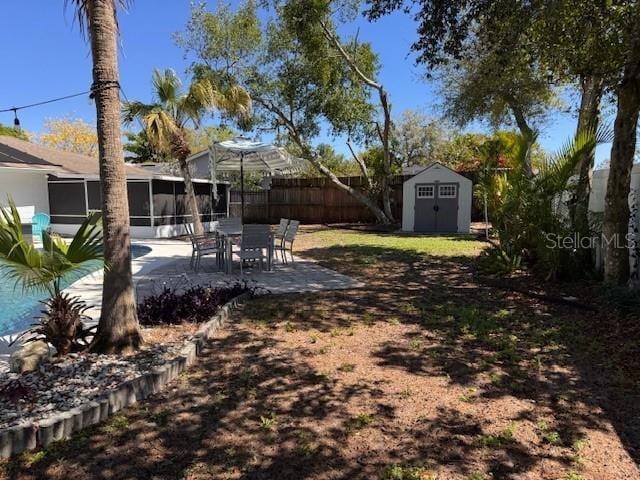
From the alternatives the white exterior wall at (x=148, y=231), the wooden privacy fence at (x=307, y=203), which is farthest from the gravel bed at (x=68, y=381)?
the wooden privacy fence at (x=307, y=203)

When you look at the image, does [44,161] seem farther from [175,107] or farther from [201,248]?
[201,248]

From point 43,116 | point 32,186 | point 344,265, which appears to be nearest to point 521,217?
point 344,265

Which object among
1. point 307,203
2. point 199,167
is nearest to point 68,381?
point 307,203

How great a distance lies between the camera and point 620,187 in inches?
232

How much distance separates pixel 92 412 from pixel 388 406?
6.86 feet

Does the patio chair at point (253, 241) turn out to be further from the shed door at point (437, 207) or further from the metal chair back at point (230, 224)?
the shed door at point (437, 207)

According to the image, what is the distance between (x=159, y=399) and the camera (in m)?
3.25

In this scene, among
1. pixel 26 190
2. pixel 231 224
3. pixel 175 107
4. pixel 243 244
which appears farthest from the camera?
pixel 26 190

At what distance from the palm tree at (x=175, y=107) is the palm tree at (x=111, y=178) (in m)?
8.99

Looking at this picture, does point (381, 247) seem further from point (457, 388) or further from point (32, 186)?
point (32, 186)

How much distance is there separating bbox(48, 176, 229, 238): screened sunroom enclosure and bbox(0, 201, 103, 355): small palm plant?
39.6ft

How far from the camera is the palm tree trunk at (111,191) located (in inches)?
144

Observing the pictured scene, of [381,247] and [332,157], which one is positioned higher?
[332,157]

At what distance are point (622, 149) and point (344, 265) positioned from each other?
5.26 metres
